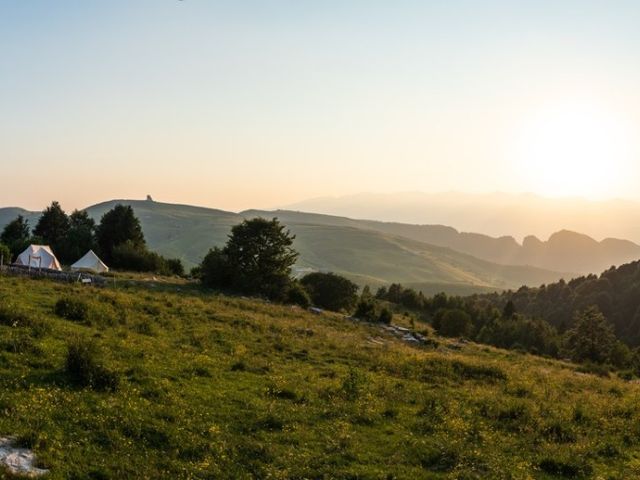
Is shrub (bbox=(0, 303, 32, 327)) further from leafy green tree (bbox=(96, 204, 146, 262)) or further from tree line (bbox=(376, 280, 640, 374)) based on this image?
leafy green tree (bbox=(96, 204, 146, 262))

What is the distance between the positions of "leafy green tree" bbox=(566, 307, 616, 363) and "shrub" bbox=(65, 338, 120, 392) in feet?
211

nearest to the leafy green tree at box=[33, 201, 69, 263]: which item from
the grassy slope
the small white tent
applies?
the small white tent

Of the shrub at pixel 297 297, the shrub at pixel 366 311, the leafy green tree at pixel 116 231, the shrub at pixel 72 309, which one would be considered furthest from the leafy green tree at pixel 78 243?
the shrub at pixel 72 309

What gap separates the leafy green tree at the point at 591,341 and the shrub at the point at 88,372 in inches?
2530

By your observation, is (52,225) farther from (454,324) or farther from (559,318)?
(559,318)

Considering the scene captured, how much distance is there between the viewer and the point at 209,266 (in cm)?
6444

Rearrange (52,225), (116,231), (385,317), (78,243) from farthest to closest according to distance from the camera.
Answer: (52,225) → (116,231) → (78,243) → (385,317)

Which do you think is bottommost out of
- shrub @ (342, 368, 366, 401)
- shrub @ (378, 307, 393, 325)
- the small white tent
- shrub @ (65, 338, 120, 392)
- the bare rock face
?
shrub @ (378, 307, 393, 325)

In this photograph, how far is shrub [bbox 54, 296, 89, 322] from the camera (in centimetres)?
2623

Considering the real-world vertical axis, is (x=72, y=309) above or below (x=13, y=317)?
below

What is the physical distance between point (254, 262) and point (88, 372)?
166ft

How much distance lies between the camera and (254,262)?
217ft

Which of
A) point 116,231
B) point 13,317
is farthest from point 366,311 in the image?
point 116,231

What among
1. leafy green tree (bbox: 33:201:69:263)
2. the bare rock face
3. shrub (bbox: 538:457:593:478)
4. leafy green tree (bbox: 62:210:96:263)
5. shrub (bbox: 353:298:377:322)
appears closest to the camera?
the bare rock face
